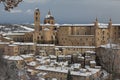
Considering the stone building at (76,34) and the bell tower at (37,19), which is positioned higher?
the bell tower at (37,19)

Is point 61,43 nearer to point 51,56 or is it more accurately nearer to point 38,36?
point 38,36

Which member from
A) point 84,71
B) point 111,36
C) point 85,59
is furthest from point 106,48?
point 84,71

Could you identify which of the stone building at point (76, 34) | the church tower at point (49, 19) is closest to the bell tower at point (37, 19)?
the stone building at point (76, 34)

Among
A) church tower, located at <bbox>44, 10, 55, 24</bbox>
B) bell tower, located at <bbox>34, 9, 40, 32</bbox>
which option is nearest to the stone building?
bell tower, located at <bbox>34, 9, 40, 32</bbox>

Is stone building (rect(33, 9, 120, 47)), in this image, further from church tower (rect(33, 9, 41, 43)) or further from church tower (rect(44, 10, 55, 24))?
church tower (rect(44, 10, 55, 24))

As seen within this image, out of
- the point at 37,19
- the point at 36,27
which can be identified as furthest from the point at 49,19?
the point at 36,27

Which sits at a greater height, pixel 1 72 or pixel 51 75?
pixel 1 72

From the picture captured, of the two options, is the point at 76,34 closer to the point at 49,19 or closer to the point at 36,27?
the point at 49,19

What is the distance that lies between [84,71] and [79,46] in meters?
11.3

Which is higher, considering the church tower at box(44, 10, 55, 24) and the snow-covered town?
the church tower at box(44, 10, 55, 24)

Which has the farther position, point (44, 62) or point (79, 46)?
point (79, 46)

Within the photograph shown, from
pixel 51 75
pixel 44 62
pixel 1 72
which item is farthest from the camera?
pixel 44 62

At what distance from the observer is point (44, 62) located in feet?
103

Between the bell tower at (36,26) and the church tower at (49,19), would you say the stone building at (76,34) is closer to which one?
the bell tower at (36,26)
